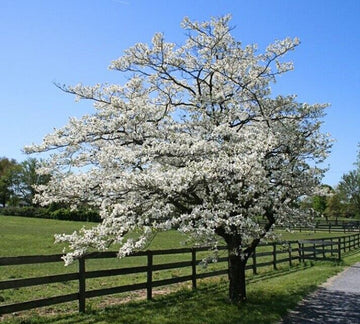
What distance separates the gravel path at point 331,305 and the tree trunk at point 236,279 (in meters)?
1.40

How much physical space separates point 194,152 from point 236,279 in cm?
391

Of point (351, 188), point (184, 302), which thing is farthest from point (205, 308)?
point (351, 188)

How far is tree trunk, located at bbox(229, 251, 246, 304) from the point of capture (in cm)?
1202

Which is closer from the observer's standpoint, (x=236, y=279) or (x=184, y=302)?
(x=184, y=302)

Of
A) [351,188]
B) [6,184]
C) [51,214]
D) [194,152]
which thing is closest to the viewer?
[194,152]

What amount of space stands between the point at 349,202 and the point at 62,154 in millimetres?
67710

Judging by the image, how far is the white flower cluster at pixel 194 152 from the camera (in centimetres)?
973

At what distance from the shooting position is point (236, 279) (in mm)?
12062

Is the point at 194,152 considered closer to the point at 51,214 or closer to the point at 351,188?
the point at 51,214

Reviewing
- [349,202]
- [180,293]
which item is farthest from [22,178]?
[180,293]

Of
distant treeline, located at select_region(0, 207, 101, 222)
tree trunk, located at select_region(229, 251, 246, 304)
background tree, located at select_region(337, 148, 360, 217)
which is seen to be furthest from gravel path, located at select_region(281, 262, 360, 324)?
background tree, located at select_region(337, 148, 360, 217)

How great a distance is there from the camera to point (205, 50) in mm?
12430

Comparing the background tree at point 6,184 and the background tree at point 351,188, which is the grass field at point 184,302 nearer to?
the background tree at point 351,188

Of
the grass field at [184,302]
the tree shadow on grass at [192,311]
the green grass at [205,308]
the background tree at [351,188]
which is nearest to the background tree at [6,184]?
the background tree at [351,188]
